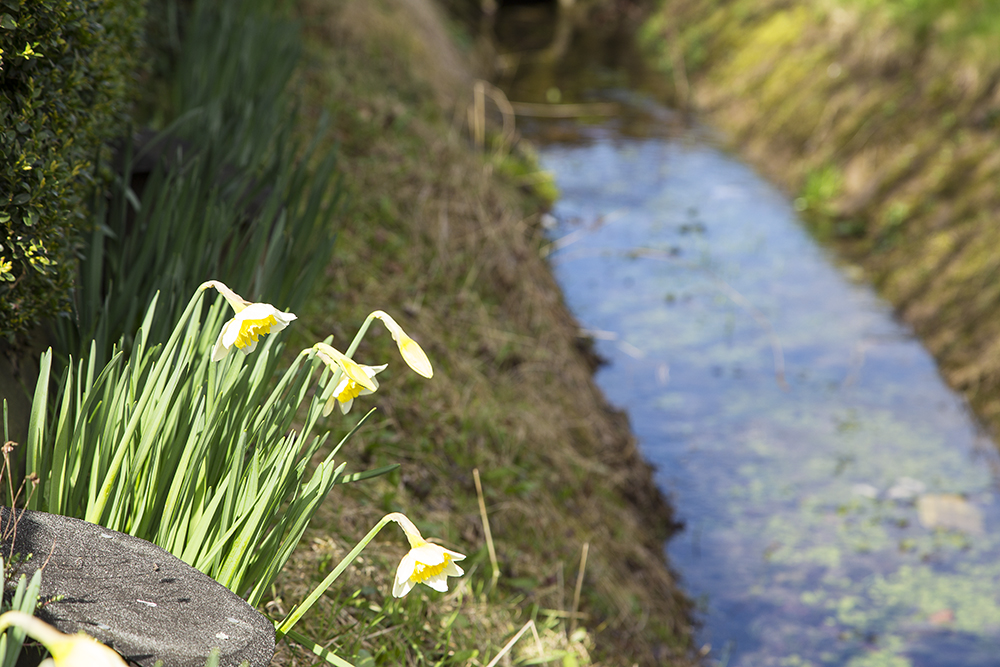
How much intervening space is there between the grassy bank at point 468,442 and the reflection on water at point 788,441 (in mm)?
343

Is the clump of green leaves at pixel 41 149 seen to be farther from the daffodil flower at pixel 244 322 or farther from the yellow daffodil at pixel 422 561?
the yellow daffodil at pixel 422 561

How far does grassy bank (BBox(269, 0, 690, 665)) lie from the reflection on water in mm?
343

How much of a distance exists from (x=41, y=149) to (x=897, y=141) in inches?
306

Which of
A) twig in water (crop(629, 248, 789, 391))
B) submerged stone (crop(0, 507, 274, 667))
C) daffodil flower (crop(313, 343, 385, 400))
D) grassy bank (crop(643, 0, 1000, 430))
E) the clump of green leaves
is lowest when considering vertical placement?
submerged stone (crop(0, 507, 274, 667))

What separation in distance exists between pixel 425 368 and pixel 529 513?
2129 millimetres

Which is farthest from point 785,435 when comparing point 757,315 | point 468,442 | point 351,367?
point 351,367

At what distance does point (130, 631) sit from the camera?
4.48 feet

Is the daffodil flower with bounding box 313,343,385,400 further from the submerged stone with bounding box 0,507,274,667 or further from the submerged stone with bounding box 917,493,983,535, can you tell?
the submerged stone with bounding box 917,493,983,535

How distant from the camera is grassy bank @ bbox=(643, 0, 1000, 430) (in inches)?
244

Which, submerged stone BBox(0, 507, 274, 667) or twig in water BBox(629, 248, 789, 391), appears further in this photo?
twig in water BBox(629, 248, 789, 391)

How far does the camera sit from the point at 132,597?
143 centimetres

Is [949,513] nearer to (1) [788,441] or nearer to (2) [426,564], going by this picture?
(1) [788,441]

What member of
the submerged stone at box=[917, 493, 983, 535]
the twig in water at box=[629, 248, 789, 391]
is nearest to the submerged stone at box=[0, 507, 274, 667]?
the submerged stone at box=[917, 493, 983, 535]

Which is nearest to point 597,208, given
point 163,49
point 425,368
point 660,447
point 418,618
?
point 660,447
